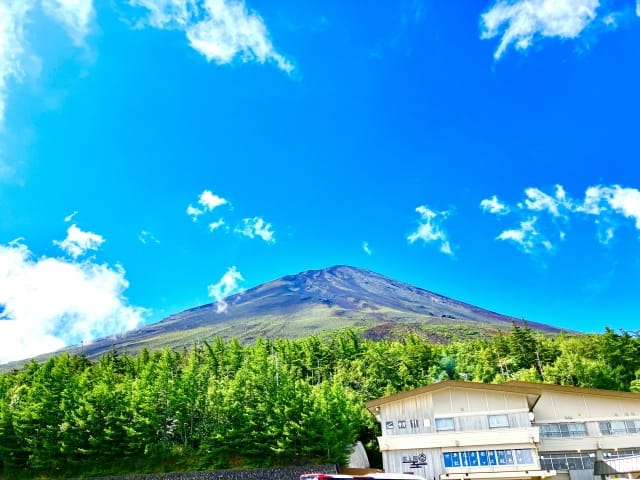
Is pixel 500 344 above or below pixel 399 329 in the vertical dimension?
below

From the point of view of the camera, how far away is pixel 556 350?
67.1 m

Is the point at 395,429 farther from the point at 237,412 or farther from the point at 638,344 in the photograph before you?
the point at 638,344

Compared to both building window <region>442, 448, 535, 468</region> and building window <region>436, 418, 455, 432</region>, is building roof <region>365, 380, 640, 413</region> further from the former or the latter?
building window <region>442, 448, 535, 468</region>

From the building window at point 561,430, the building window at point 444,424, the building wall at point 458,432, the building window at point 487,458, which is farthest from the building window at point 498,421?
the building window at point 561,430

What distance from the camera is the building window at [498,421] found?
34344 millimetres

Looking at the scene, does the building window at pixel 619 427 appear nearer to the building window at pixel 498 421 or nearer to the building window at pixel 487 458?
the building window at pixel 487 458

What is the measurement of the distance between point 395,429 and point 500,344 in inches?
1440

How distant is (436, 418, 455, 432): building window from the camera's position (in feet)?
115

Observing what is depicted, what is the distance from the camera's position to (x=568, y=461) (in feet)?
→ 122

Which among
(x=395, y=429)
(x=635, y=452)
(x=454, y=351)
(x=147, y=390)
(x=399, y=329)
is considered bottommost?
(x=635, y=452)

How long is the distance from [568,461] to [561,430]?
2.17m

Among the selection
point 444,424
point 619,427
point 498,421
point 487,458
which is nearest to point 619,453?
point 619,427

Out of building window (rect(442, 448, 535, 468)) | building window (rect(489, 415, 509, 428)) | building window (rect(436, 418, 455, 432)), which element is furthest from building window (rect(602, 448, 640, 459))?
building window (rect(436, 418, 455, 432))

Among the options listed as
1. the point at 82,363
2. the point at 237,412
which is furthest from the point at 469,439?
the point at 82,363
